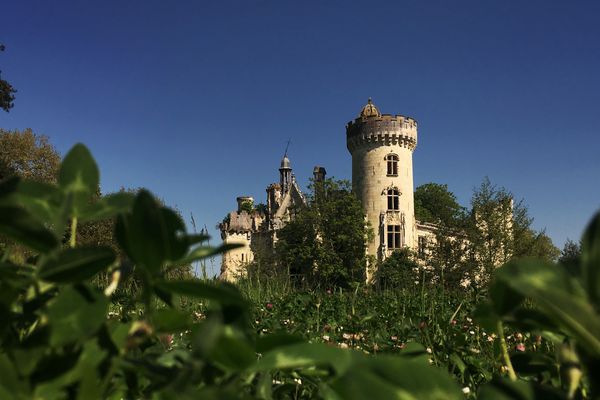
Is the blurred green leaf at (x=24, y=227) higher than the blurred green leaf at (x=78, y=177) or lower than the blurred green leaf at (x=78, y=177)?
lower

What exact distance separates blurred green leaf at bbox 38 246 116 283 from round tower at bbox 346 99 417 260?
29589mm

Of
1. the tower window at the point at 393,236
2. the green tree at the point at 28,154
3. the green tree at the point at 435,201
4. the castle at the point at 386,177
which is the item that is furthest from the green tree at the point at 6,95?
the green tree at the point at 435,201

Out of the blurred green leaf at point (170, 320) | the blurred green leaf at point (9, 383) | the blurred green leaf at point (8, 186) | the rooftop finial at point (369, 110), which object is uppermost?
the rooftop finial at point (369, 110)

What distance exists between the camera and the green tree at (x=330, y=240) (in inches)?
1138

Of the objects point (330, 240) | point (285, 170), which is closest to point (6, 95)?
point (330, 240)

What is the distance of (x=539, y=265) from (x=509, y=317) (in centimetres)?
11

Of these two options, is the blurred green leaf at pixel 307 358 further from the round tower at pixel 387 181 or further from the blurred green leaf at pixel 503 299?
the round tower at pixel 387 181

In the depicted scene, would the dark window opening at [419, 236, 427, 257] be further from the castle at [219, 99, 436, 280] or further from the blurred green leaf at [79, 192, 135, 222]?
the blurred green leaf at [79, 192, 135, 222]

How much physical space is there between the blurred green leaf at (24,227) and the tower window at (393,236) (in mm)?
29943

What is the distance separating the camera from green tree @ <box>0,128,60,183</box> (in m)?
25.8

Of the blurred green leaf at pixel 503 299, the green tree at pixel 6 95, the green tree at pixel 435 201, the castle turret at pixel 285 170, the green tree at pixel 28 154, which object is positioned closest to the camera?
the blurred green leaf at pixel 503 299

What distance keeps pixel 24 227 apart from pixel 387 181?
29.8 m

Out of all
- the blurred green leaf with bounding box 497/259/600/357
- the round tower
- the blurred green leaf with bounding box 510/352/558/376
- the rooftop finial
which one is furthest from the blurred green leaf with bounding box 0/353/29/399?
the rooftop finial

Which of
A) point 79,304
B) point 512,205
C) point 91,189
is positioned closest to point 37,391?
point 79,304
